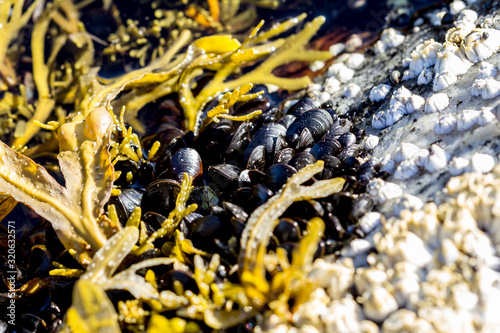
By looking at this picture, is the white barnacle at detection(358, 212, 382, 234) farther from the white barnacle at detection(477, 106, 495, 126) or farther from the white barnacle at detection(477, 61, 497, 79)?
the white barnacle at detection(477, 61, 497, 79)

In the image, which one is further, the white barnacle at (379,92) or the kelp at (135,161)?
the white barnacle at (379,92)

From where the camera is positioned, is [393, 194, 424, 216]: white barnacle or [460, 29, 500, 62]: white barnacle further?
[460, 29, 500, 62]: white barnacle

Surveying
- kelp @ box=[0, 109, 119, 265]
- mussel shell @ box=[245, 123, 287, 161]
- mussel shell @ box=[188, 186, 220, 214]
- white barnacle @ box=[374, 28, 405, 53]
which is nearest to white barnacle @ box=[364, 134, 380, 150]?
mussel shell @ box=[245, 123, 287, 161]

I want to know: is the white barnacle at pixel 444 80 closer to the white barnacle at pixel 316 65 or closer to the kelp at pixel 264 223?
the kelp at pixel 264 223

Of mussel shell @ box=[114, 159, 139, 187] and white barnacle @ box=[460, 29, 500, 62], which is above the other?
white barnacle @ box=[460, 29, 500, 62]

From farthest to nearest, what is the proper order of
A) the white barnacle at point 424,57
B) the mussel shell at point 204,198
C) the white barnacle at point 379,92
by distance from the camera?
the white barnacle at point 379,92 < the white barnacle at point 424,57 < the mussel shell at point 204,198

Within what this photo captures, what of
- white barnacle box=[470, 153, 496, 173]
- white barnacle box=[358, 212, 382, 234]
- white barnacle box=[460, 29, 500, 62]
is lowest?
white barnacle box=[358, 212, 382, 234]

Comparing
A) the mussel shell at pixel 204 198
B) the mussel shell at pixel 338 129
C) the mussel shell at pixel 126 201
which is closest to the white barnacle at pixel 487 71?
the mussel shell at pixel 338 129
